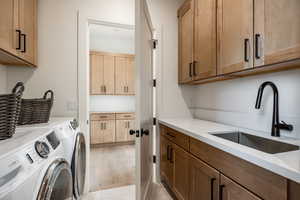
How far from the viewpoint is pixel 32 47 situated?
174cm

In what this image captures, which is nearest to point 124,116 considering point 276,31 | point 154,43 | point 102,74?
point 102,74

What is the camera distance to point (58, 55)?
1.92 metres

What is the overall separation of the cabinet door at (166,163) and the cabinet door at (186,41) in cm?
85

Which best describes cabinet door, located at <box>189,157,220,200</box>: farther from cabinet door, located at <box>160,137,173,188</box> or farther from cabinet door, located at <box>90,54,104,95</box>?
cabinet door, located at <box>90,54,104,95</box>

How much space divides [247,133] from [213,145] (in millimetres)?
529

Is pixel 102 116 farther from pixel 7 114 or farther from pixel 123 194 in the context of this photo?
pixel 7 114

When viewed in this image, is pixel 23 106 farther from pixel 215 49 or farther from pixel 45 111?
pixel 215 49

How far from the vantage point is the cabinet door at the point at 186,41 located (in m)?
1.94

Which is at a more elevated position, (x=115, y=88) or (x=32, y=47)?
A: (x=32, y=47)

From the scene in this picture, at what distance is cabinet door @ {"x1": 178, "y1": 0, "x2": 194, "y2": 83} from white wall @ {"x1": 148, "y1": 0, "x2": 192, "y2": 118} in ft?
0.35

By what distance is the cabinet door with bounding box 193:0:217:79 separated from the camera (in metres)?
1.54

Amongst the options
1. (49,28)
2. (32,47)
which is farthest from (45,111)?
(49,28)

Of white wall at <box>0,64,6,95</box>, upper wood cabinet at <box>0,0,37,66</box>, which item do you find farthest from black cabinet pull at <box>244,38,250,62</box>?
white wall at <box>0,64,6,95</box>

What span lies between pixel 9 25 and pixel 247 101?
2.19 meters
